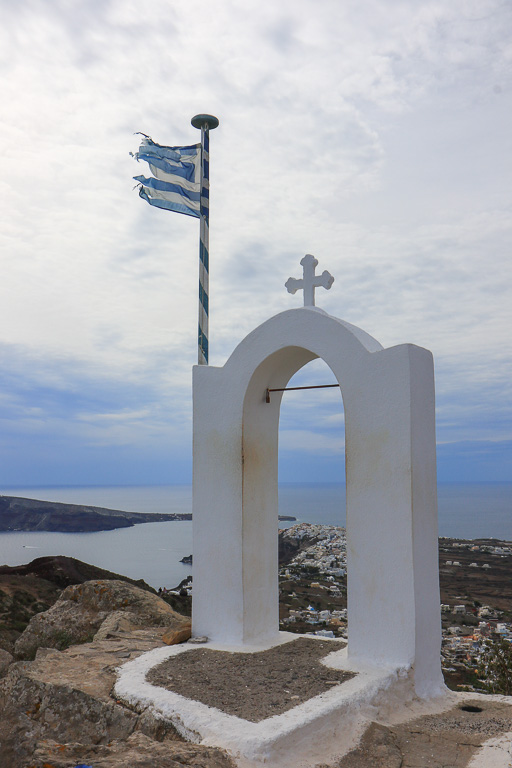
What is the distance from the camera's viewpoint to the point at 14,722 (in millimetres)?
5223

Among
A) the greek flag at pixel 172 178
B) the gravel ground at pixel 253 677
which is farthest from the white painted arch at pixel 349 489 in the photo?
the greek flag at pixel 172 178

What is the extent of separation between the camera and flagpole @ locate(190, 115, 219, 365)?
314 inches

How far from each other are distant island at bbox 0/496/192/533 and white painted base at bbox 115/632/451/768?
59042mm

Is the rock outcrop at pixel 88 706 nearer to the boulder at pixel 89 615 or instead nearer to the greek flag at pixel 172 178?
the boulder at pixel 89 615

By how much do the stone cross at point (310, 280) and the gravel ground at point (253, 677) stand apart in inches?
149

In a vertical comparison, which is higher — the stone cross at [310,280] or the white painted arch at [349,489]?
the stone cross at [310,280]

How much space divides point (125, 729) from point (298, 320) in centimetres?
422

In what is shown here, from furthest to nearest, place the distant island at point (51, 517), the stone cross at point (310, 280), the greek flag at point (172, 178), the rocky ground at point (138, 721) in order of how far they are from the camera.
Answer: the distant island at point (51, 517) → the greek flag at point (172, 178) → the stone cross at point (310, 280) → the rocky ground at point (138, 721)

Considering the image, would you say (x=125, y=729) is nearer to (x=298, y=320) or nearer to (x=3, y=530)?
(x=298, y=320)

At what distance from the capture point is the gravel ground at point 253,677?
488 cm

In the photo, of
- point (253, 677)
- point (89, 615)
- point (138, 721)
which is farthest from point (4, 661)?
point (253, 677)

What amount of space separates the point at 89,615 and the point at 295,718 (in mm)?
5038

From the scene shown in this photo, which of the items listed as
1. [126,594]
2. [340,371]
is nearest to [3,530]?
[126,594]

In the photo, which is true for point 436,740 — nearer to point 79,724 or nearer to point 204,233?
point 79,724
